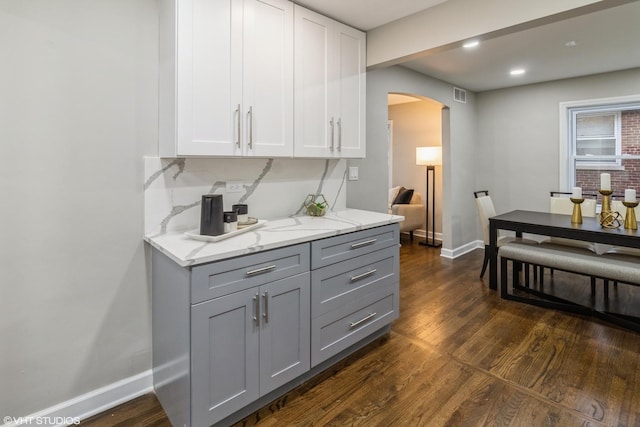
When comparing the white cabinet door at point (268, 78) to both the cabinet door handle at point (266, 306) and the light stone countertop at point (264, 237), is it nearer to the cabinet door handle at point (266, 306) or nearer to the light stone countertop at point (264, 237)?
the light stone countertop at point (264, 237)

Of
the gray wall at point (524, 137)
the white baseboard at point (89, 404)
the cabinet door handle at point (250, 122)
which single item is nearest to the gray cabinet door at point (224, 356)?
the white baseboard at point (89, 404)

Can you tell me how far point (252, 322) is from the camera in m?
1.73

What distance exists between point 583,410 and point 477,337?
851 millimetres

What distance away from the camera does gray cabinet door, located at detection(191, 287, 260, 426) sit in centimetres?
156

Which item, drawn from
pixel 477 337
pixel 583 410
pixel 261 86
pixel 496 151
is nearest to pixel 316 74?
pixel 261 86

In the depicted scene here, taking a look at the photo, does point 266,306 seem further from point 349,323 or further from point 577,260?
point 577,260

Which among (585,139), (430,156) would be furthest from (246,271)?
(585,139)

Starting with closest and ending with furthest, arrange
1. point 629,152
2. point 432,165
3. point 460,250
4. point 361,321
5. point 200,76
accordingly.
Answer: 1. point 200,76
2. point 361,321
3. point 629,152
4. point 460,250
5. point 432,165

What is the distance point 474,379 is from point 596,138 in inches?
166

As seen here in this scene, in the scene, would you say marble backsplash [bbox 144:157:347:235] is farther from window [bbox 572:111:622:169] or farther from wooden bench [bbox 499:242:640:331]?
window [bbox 572:111:622:169]

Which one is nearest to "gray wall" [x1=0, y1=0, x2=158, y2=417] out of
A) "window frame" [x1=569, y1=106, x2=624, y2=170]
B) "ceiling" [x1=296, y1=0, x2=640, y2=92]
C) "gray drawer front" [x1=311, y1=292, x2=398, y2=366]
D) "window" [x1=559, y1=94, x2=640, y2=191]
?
"gray drawer front" [x1=311, y1=292, x2=398, y2=366]

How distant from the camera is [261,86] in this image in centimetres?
212

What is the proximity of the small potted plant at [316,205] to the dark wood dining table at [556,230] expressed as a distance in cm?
202

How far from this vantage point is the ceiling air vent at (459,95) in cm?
485
